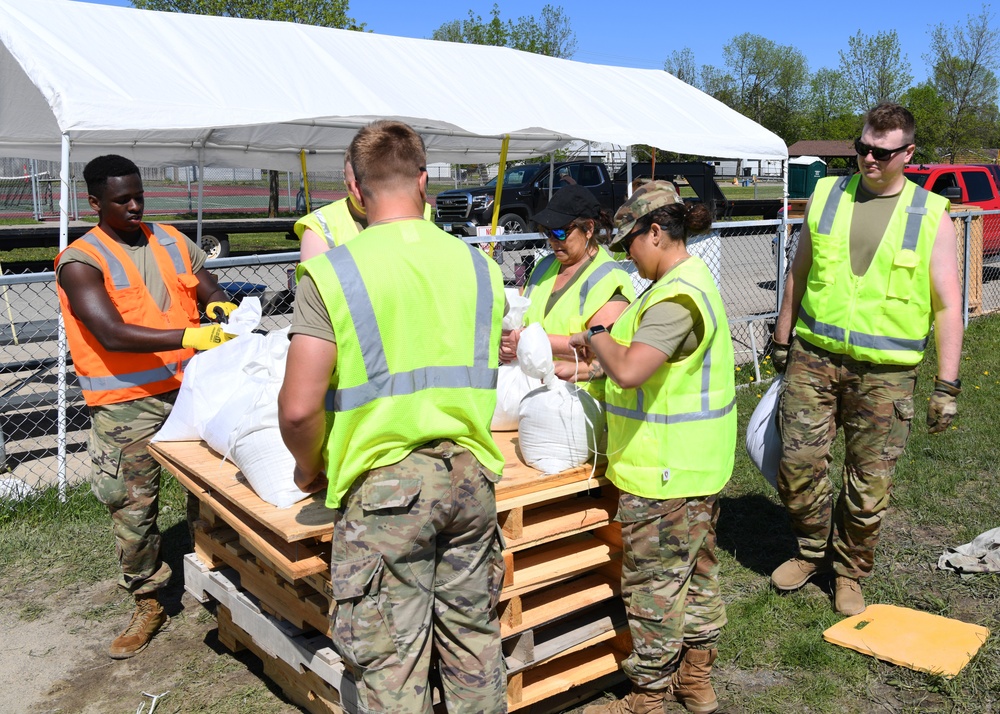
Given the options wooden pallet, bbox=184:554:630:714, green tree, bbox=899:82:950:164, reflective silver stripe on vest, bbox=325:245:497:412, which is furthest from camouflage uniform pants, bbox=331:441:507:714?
green tree, bbox=899:82:950:164

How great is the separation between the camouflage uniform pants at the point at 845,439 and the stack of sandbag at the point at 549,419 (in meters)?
1.30

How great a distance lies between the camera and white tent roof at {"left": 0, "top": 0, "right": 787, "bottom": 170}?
5.36 meters

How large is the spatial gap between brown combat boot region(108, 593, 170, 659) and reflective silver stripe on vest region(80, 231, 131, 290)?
1423 millimetres

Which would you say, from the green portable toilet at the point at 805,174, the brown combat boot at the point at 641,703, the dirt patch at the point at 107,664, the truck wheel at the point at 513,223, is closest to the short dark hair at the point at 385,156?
the brown combat boot at the point at 641,703

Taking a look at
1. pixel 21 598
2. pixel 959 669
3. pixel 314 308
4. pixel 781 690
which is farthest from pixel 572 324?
pixel 21 598

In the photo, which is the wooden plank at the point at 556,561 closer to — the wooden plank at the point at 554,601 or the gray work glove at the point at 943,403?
the wooden plank at the point at 554,601

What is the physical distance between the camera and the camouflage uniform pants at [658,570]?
110 inches

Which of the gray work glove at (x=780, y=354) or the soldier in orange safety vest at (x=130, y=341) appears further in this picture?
the gray work glove at (x=780, y=354)

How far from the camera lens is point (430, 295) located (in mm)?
2010

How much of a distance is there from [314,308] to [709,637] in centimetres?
199

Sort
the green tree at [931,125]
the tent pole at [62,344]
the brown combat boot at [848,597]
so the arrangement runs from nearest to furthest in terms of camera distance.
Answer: the brown combat boot at [848,597]
the tent pole at [62,344]
the green tree at [931,125]

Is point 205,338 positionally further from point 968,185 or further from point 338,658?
point 968,185

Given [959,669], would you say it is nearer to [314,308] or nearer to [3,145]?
[314,308]

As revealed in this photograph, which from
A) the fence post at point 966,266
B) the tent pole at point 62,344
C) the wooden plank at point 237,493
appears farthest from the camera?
the fence post at point 966,266
